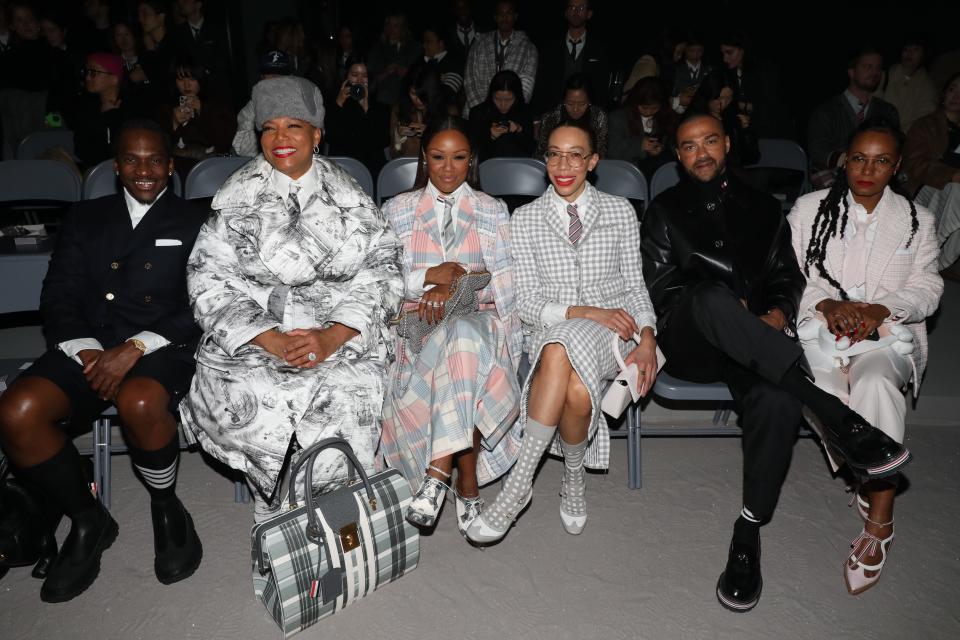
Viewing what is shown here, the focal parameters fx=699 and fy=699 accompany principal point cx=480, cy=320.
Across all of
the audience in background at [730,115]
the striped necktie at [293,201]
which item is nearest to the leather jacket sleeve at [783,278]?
the audience in background at [730,115]

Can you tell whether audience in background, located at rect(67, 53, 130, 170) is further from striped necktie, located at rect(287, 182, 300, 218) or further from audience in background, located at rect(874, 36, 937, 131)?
audience in background, located at rect(874, 36, 937, 131)

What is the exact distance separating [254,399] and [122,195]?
1.06 m

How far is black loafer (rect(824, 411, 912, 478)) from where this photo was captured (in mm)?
2203

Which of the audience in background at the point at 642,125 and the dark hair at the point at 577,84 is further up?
the dark hair at the point at 577,84

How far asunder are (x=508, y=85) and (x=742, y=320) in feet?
10.9

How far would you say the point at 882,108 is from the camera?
5320 millimetres

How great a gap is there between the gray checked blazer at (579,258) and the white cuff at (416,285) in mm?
384

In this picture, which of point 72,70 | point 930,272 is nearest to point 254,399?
point 930,272

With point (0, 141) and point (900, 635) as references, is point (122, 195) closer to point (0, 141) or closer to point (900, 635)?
point (900, 635)

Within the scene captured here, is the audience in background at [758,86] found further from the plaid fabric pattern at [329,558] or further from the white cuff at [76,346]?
the white cuff at [76,346]

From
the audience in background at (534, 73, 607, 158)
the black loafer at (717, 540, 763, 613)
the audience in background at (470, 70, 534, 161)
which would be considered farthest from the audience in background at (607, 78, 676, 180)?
the black loafer at (717, 540, 763, 613)

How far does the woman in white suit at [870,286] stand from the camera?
7.98ft

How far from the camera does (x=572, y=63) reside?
6.15m

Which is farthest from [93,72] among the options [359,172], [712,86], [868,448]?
[868,448]
